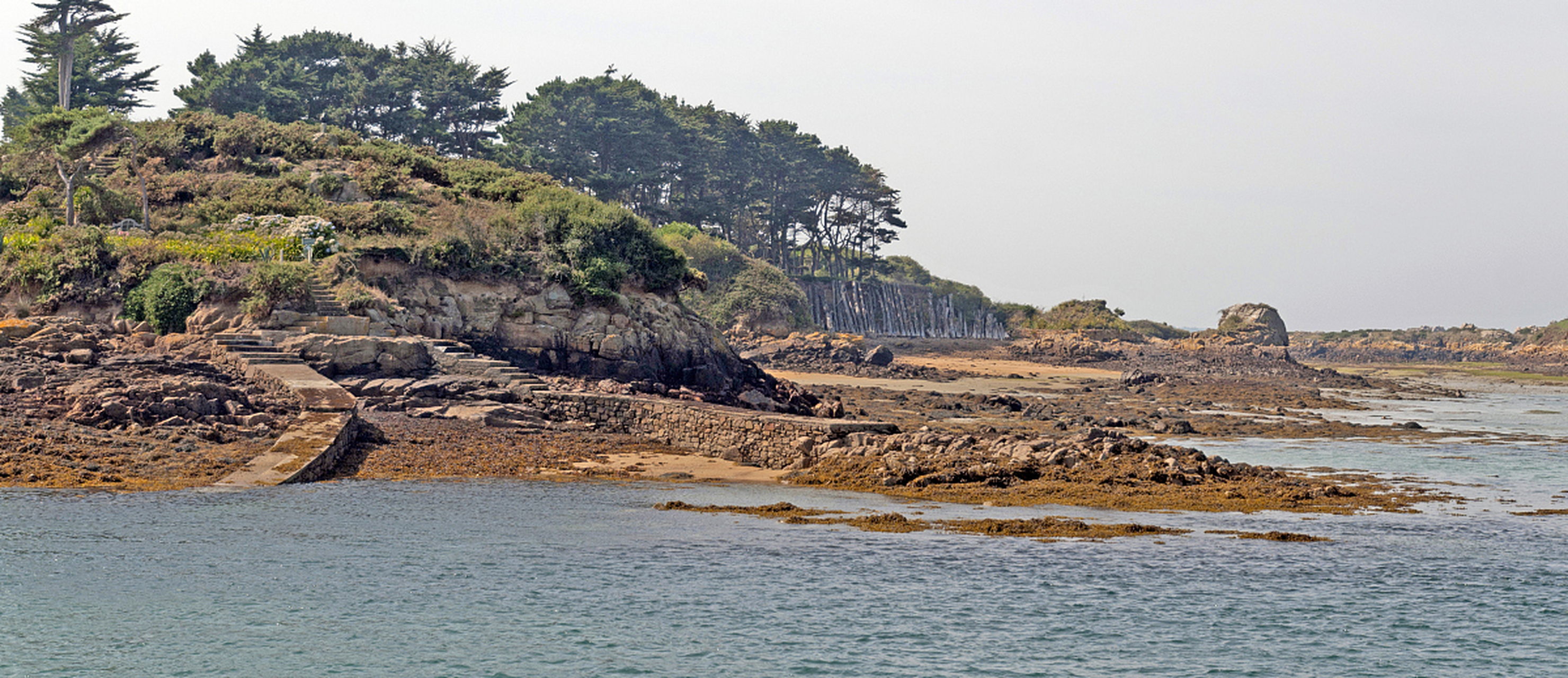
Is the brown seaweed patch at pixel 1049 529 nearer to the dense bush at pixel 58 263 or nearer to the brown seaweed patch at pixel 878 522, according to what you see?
the brown seaweed patch at pixel 878 522

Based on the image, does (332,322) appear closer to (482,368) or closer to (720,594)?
(482,368)

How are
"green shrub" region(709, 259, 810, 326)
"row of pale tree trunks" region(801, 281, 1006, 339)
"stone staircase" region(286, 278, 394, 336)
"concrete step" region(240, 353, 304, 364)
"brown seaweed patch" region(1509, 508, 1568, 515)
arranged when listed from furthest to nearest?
1. "row of pale tree trunks" region(801, 281, 1006, 339)
2. "green shrub" region(709, 259, 810, 326)
3. "stone staircase" region(286, 278, 394, 336)
4. "concrete step" region(240, 353, 304, 364)
5. "brown seaweed patch" region(1509, 508, 1568, 515)

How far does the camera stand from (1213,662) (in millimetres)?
9930

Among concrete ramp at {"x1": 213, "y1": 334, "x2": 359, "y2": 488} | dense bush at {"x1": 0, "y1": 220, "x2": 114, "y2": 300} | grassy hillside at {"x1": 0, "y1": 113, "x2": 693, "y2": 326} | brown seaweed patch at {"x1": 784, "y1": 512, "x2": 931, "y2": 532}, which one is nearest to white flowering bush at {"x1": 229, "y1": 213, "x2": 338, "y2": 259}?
grassy hillside at {"x1": 0, "y1": 113, "x2": 693, "y2": 326}

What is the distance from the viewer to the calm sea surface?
984 cm

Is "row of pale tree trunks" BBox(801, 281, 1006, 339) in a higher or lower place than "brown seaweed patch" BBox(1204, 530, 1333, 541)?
higher

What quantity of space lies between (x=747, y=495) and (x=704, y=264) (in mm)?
51858

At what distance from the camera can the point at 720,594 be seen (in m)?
12.2

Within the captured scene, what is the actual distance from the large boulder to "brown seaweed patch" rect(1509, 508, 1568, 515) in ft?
241

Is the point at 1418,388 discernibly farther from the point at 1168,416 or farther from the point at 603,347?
the point at 603,347

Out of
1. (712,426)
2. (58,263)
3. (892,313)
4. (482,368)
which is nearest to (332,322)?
(482,368)

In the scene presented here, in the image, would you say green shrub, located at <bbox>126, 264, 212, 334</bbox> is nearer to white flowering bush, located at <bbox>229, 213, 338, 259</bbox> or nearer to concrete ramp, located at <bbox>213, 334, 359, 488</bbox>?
concrete ramp, located at <bbox>213, 334, 359, 488</bbox>

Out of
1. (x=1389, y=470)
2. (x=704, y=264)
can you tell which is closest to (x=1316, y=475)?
(x=1389, y=470)

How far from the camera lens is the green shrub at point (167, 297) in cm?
2930
